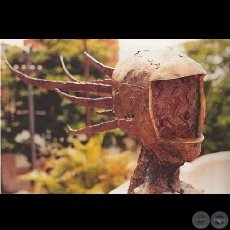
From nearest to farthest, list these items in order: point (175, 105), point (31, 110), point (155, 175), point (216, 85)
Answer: point (175, 105) → point (155, 175) → point (216, 85) → point (31, 110)

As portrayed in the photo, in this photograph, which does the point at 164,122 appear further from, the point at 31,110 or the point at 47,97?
the point at 31,110

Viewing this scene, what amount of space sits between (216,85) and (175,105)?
2.54 feet

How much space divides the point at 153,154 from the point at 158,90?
17.8 inches

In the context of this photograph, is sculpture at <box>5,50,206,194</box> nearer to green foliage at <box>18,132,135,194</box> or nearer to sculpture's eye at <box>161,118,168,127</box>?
sculpture's eye at <box>161,118,168,127</box>

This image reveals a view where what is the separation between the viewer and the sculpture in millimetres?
2299

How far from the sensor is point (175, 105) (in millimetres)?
2318

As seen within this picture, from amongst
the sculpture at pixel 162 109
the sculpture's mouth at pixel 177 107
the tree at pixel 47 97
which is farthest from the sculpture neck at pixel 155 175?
the tree at pixel 47 97
